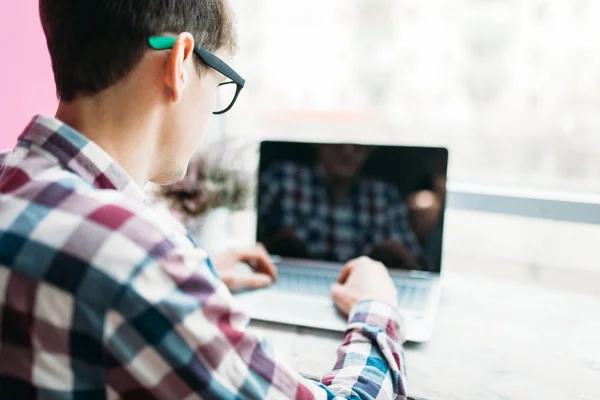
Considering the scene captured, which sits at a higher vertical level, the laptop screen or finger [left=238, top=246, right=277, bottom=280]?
the laptop screen

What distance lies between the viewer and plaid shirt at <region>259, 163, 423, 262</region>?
3.95 ft

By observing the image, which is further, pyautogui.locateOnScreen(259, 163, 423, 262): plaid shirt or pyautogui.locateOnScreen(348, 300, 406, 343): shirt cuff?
pyautogui.locateOnScreen(259, 163, 423, 262): plaid shirt

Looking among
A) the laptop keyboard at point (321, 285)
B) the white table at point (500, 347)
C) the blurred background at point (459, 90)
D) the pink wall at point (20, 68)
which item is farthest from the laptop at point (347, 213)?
the pink wall at point (20, 68)

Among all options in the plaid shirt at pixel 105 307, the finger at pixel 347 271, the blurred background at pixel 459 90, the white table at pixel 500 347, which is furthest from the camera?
the blurred background at pixel 459 90

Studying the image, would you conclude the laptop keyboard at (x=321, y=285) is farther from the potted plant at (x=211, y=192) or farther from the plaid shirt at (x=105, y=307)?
the plaid shirt at (x=105, y=307)

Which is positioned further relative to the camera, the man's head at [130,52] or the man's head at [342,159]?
the man's head at [342,159]

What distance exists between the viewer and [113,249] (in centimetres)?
46

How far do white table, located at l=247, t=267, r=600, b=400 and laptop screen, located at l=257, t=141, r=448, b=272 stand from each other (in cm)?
17

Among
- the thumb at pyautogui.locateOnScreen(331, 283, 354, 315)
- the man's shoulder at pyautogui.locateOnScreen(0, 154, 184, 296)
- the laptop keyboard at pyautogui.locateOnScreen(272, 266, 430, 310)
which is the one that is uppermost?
the man's shoulder at pyautogui.locateOnScreen(0, 154, 184, 296)

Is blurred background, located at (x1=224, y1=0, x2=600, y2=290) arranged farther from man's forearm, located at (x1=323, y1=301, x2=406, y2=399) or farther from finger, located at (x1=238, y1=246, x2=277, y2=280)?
man's forearm, located at (x1=323, y1=301, x2=406, y2=399)

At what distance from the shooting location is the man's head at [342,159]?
1.21 meters

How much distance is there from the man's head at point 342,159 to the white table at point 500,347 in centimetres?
35

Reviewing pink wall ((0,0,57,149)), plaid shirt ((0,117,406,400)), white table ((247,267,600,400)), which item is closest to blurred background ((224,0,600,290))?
white table ((247,267,600,400))

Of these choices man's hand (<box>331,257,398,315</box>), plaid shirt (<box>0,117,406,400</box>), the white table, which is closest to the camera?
plaid shirt (<box>0,117,406,400</box>)
